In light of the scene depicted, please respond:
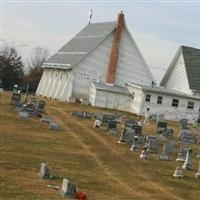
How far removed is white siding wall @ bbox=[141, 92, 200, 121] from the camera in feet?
197

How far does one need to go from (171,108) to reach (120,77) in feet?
32.5

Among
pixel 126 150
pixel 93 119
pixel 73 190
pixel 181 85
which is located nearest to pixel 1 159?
pixel 73 190

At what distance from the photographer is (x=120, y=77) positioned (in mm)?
68562

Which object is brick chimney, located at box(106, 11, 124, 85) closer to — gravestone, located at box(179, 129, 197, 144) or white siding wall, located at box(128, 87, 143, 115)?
white siding wall, located at box(128, 87, 143, 115)

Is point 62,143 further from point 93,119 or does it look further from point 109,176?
point 93,119

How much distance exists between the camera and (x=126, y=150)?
1304 inches

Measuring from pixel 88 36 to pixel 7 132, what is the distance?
141 feet

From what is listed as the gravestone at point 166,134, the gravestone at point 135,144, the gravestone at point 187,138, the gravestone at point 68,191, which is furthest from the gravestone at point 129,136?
the gravestone at point 68,191

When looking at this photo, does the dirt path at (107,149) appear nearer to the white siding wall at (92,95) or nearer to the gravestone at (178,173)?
the gravestone at (178,173)

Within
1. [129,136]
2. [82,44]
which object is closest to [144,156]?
[129,136]

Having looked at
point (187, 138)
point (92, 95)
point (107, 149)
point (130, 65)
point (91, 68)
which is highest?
point (130, 65)

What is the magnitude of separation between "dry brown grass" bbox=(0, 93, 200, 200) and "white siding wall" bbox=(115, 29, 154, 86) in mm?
29553

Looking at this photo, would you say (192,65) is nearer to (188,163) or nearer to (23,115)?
(23,115)

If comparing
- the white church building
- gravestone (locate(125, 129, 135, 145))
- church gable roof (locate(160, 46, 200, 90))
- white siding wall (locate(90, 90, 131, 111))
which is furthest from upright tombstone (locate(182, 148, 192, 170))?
church gable roof (locate(160, 46, 200, 90))
